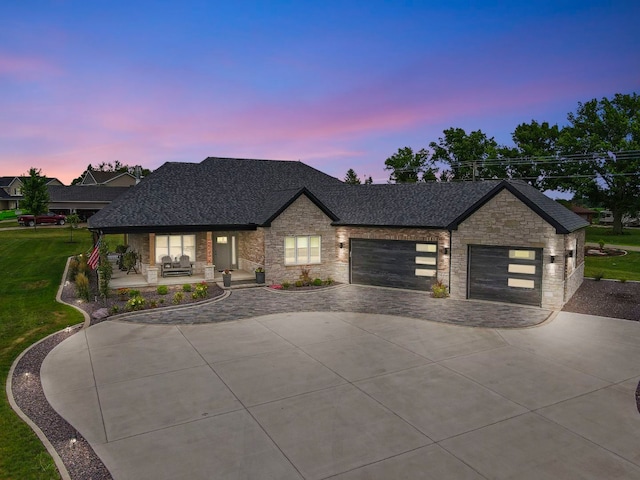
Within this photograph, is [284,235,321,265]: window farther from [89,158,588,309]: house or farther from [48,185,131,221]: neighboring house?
[48,185,131,221]: neighboring house

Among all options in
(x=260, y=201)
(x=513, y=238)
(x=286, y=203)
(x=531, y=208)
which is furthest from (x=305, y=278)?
(x=531, y=208)

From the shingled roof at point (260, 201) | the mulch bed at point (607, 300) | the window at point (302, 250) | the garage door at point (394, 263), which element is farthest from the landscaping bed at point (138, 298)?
the mulch bed at point (607, 300)

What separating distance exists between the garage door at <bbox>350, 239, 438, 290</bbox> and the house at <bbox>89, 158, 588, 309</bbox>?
6 cm

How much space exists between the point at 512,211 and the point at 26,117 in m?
44.7

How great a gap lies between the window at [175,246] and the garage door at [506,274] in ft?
52.6

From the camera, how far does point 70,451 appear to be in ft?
23.4

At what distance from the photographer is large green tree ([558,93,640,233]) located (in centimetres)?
5019

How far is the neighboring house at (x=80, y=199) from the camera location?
68.7 m

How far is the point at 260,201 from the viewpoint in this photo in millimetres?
26562

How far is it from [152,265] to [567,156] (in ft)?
175

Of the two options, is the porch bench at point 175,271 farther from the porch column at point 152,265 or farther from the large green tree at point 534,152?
the large green tree at point 534,152

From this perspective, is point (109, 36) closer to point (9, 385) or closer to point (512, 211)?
point (9, 385)

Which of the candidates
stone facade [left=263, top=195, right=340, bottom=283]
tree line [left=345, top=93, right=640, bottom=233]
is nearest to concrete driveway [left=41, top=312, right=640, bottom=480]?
stone facade [left=263, top=195, right=340, bottom=283]

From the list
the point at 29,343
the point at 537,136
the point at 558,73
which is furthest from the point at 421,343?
the point at 537,136
